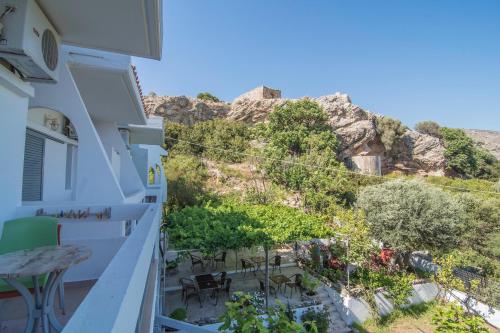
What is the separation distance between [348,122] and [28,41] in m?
29.0

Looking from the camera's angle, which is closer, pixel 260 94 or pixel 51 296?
pixel 51 296

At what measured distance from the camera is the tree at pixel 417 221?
468 inches

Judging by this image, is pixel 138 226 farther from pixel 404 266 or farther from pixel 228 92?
pixel 228 92

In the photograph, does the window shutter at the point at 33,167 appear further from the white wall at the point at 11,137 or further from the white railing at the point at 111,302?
the white railing at the point at 111,302

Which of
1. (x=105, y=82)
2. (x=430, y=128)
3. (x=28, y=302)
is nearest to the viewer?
(x=28, y=302)

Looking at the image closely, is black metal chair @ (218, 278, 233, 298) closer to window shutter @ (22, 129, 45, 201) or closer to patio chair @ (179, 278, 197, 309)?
patio chair @ (179, 278, 197, 309)

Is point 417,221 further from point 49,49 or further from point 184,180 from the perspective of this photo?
point 184,180

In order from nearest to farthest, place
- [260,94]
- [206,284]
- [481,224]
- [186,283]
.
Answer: [206,284], [186,283], [481,224], [260,94]

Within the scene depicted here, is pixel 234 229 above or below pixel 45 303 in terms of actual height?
below

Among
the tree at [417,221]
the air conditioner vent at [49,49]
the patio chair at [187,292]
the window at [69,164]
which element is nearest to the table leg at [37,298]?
the air conditioner vent at [49,49]

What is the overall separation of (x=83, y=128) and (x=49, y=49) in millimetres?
1178

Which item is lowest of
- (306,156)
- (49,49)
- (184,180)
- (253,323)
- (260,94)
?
(253,323)

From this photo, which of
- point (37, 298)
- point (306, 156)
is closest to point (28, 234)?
point (37, 298)

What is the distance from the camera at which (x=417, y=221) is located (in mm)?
11852
